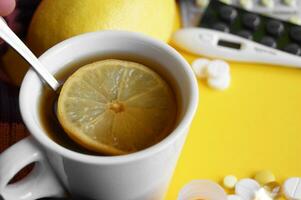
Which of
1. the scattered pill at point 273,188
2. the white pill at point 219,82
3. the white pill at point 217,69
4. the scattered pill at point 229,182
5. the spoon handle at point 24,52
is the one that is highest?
the spoon handle at point 24,52

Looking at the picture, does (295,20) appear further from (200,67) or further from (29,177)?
(29,177)

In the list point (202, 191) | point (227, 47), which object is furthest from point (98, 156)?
point (227, 47)

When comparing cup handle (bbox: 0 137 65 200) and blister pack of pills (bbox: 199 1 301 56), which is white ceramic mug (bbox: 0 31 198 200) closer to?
cup handle (bbox: 0 137 65 200)

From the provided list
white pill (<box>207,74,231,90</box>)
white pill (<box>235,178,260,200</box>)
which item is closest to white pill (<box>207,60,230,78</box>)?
white pill (<box>207,74,231,90</box>)

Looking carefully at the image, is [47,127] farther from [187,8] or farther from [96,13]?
[187,8]

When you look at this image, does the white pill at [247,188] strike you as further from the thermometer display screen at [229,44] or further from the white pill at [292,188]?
the thermometer display screen at [229,44]

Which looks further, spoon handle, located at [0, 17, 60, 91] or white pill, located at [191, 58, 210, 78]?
white pill, located at [191, 58, 210, 78]

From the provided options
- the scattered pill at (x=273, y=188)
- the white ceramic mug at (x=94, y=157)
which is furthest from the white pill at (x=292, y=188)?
the white ceramic mug at (x=94, y=157)

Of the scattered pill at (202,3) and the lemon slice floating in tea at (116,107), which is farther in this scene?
the scattered pill at (202,3)

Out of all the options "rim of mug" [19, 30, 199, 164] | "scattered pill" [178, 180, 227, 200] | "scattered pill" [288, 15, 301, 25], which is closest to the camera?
"rim of mug" [19, 30, 199, 164]
